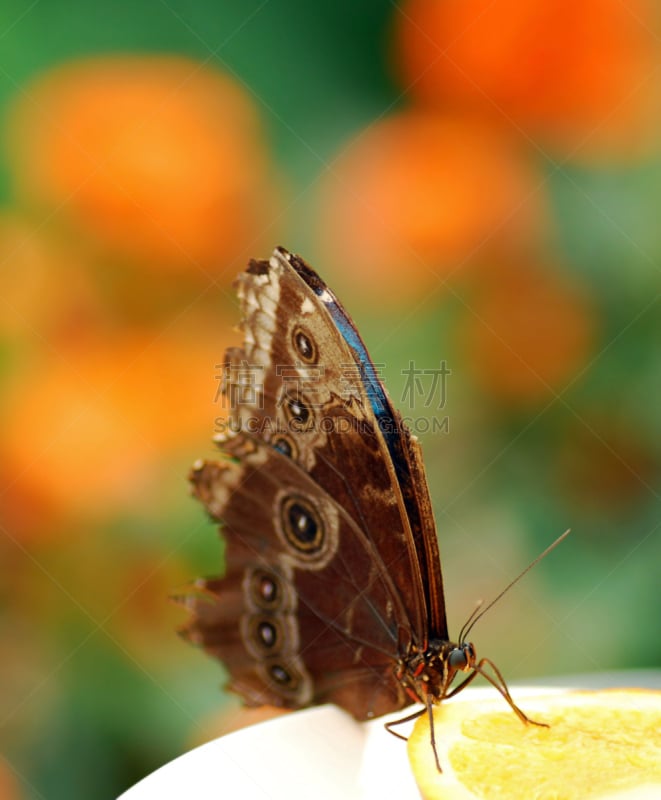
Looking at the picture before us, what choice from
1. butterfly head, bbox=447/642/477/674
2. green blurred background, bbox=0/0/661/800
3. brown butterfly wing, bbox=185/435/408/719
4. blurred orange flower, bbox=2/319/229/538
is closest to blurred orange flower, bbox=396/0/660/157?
green blurred background, bbox=0/0/661/800

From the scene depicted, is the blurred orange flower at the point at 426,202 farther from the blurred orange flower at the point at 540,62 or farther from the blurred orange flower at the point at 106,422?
the blurred orange flower at the point at 106,422

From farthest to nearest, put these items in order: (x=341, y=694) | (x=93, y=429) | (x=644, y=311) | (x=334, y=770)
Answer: (x=644, y=311) < (x=93, y=429) < (x=341, y=694) < (x=334, y=770)

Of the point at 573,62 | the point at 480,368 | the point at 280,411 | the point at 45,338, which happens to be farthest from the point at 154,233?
the point at 573,62

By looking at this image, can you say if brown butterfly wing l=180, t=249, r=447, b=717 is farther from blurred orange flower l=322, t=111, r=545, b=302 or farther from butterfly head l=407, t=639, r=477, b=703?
blurred orange flower l=322, t=111, r=545, b=302

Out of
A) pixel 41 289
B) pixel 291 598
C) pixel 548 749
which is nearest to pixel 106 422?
pixel 41 289

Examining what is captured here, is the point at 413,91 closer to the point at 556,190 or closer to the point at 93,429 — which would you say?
the point at 556,190

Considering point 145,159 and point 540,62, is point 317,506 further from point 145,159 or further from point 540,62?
point 540,62
